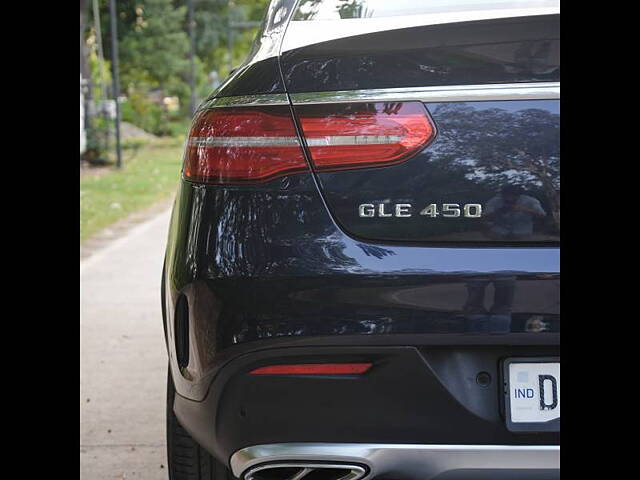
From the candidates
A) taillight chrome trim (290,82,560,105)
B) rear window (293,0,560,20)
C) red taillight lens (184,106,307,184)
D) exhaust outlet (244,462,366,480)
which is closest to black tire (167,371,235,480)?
exhaust outlet (244,462,366,480)

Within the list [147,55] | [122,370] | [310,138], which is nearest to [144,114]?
[147,55]

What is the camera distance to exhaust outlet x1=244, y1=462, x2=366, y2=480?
2.12m

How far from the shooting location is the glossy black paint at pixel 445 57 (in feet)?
6.71

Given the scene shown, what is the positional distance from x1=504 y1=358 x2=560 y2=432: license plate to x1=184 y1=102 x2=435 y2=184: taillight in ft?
1.64

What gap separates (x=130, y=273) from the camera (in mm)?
7500

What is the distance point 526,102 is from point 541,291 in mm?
385

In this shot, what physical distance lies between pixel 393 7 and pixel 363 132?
35 cm

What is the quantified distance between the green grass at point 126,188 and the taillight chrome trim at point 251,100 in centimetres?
726

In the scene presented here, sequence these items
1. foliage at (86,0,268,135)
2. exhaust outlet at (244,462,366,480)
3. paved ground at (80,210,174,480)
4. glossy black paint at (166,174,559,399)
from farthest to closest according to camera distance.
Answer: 1. foliage at (86,0,268,135)
2. paved ground at (80,210,174,480)
3. exhaust outlet at (244,462,366,480)
4. glossy black paint at (166,174,559,399)

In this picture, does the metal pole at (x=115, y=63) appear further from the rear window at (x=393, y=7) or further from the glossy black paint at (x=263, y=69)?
the rear window at (x=393, y=7)

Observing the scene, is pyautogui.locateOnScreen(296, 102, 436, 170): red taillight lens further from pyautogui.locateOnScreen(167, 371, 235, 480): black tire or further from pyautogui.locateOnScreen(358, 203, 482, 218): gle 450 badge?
pyautogui.locateOnScreen(167, 371, 235, 480): black tire

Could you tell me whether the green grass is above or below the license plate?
below
